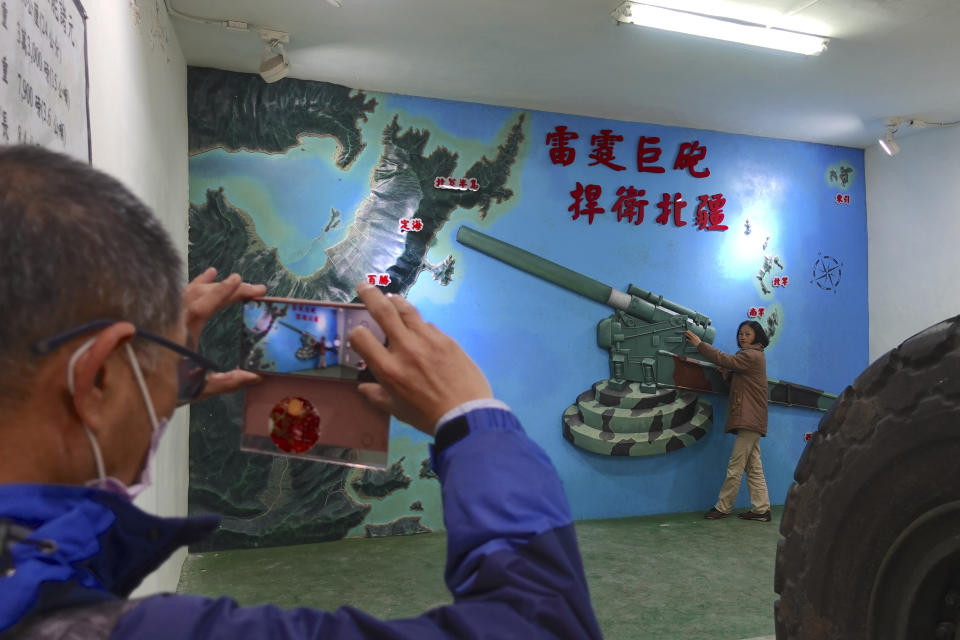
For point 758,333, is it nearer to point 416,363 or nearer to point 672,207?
point 672,207

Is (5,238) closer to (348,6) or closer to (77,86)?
(77,86)

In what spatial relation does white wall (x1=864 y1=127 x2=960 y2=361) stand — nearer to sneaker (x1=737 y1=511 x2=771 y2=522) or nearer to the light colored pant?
the light colored pant

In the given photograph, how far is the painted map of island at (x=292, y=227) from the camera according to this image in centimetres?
389

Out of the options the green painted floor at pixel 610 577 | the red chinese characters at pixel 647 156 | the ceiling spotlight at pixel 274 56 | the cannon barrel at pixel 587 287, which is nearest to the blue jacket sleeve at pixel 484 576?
the green painted floor at pixel 610 577

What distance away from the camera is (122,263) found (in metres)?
0.50

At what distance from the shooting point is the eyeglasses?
466mm

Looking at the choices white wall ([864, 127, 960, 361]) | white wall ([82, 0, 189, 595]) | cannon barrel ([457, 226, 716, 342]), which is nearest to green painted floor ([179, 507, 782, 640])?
white wall ([82, 0, 189, 595])

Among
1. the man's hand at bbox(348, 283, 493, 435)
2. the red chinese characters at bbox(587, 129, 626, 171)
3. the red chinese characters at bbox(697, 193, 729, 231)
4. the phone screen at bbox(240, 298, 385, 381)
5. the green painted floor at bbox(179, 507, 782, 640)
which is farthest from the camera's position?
the red chinese characters at bbox(697, 193, 729, 231)

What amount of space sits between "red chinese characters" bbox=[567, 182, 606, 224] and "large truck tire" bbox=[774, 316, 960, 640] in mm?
3740

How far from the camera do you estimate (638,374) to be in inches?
184

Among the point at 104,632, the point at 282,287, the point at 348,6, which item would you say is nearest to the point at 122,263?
the point at 104,632

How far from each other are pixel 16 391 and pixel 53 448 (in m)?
0.05

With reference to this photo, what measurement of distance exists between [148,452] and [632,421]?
4.24 metres

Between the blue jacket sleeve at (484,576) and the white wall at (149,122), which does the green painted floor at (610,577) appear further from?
the blue jacket sleeve at (484,576)
